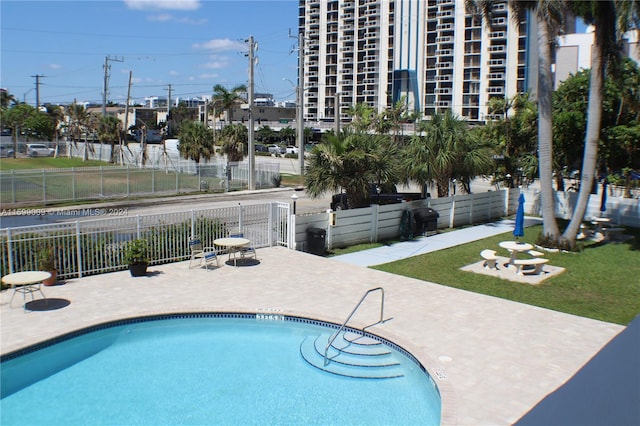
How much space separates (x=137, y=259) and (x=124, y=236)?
1.04 meters

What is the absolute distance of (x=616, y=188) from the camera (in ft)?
106

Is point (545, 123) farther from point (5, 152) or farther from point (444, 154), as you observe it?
point (5, 152)

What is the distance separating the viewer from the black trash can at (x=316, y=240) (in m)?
18.2

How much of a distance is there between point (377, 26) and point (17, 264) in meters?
95.0

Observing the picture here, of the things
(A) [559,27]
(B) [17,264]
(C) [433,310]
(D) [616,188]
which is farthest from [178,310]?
(D) [616,188]

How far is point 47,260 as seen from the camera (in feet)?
46.8

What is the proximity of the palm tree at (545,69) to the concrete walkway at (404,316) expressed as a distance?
750cm

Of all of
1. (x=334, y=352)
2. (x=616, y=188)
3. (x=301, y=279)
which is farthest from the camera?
A: (x=616, y=188)

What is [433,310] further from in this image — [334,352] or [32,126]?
[32,126]

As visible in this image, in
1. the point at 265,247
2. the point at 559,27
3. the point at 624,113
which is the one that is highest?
the point at 559,27

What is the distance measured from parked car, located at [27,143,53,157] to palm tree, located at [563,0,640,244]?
192 ft

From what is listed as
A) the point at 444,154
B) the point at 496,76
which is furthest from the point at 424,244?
the point at 496,76

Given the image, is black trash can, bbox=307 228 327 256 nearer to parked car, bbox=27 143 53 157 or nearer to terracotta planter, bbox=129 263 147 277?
terracotta planter, bbox=129 263 147 277

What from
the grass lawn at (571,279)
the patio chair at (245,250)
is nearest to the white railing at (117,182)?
the patio chair at (245,250)
